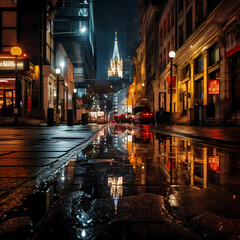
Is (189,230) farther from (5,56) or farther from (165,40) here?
(165,40)

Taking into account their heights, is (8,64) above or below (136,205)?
above

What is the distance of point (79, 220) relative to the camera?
78.7 inches

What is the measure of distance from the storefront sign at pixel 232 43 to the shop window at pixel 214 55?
262 centimetres

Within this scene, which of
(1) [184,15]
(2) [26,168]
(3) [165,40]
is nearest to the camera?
(2) [26,168]

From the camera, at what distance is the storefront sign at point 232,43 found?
63.2ft

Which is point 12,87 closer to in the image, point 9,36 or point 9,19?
point 9,36

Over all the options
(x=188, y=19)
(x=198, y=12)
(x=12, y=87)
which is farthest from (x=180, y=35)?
(x=12, y=87)

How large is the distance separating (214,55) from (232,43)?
4949 mm

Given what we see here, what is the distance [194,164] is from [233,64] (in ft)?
61.8

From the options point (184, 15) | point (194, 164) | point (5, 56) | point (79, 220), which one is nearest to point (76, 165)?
point (194, 164)

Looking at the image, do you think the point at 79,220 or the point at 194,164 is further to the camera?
the point at 194,164

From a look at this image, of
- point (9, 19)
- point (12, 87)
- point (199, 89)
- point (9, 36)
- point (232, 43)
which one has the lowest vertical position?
point (199, 89)

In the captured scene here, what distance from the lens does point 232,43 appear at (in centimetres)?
2003

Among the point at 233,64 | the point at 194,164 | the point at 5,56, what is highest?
the point at 5,56
